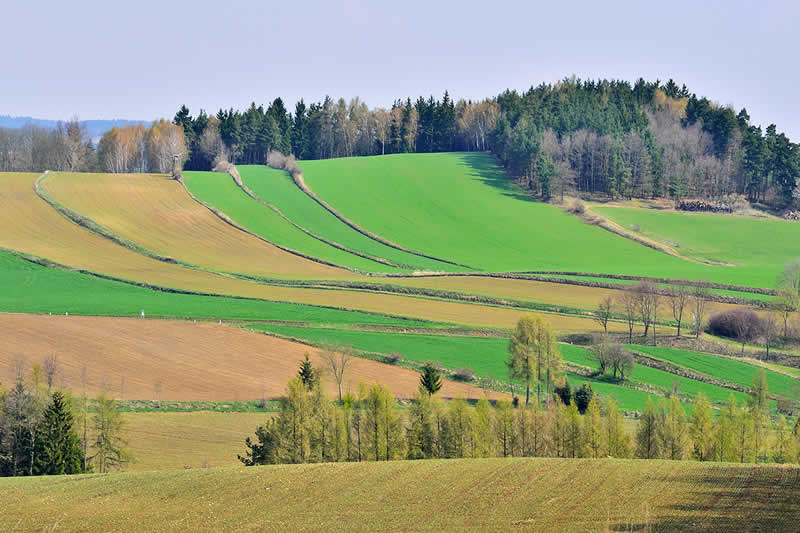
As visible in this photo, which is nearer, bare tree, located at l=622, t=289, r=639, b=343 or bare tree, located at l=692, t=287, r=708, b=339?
bare tree, located at l=622, t=289, r=639, b=343

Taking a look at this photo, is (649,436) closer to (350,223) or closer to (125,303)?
(125,303)

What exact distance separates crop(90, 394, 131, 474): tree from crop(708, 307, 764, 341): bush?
55041 millimetres

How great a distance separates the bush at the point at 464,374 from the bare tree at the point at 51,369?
2705 centimetres

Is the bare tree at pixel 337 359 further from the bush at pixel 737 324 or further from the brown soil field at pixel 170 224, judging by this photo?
the bush at pixel 737 324

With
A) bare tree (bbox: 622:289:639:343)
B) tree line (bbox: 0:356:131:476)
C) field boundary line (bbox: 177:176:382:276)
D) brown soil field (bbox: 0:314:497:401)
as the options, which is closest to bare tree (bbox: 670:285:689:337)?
bare tree (bbox: 622:289:639:343)

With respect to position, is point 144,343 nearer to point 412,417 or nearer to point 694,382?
point 412,417

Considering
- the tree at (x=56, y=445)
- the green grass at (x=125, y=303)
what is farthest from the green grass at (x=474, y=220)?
the tree at (x=56, y=445)

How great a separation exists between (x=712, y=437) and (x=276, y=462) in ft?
75.0

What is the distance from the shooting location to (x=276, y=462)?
4550 centimetres

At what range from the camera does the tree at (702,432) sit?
158 ft

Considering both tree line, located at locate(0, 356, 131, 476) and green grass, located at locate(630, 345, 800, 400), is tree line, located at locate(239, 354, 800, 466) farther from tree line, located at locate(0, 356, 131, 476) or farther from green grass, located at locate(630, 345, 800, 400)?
green grass, located at locate(630, 345, 800, 400)

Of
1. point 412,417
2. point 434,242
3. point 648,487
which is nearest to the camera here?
point 648,487

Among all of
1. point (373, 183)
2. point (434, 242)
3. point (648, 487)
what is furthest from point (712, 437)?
point (373, 183)

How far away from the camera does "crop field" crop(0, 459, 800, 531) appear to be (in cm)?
3106
